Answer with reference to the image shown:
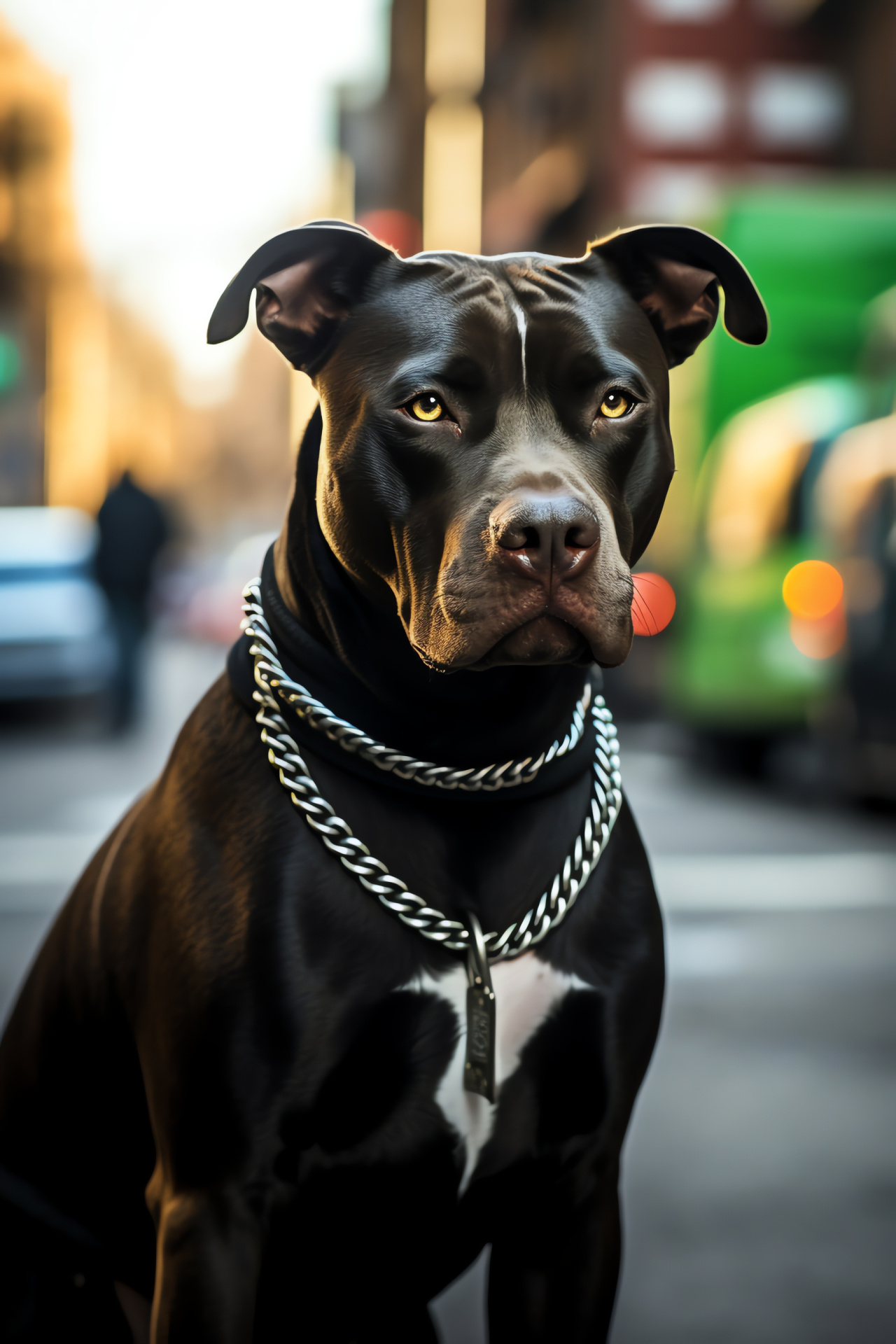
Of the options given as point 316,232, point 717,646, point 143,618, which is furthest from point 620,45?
point 316,232

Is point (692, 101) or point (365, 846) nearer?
point (365, 846)

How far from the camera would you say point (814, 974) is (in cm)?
509

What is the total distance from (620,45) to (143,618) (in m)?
18.8

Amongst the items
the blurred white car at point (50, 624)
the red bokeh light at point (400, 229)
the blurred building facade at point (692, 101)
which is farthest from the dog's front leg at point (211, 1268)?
the red bokeh light at point (400, 229)

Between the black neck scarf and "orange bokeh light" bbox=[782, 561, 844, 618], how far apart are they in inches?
255

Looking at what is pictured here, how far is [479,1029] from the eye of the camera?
175 centimetres

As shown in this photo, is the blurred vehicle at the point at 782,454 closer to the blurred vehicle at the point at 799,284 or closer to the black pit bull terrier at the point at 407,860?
the blurred vehicle at the point at 799,284

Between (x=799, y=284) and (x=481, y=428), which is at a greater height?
(x=481, y=428)

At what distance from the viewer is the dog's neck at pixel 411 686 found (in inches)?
71.2

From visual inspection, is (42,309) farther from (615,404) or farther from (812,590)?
(615,404)

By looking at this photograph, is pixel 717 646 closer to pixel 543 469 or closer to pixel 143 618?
pixel 143 618

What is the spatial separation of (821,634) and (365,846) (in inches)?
272

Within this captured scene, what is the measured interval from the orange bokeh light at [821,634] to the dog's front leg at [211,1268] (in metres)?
6.47

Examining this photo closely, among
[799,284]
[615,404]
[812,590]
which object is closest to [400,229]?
[799,284]
